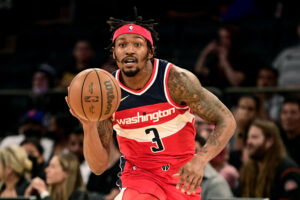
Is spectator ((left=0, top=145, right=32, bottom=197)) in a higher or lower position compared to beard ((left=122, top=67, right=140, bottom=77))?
lower

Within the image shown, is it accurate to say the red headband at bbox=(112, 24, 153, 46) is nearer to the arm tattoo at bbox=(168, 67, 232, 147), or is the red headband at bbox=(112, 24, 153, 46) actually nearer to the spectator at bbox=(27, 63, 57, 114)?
the arm tattoo at bbox=(168, 67, 232, 147)

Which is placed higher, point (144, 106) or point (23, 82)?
point (144, 106)

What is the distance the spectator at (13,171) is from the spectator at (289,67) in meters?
3.89

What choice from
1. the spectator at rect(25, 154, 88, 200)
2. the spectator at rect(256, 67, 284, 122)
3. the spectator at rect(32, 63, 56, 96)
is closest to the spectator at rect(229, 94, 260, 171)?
the spectator at rect(256, 67, 284, 122)

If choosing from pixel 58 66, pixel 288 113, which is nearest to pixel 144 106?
pixel 288 113

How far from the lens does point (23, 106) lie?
10547mm

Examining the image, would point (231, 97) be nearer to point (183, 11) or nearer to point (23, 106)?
point (183, 11)

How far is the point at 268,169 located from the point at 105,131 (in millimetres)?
2541

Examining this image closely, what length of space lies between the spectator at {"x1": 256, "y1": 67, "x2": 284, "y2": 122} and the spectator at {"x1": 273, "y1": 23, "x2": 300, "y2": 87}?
11.8 inches

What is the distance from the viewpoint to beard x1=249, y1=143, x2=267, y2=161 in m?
6.61

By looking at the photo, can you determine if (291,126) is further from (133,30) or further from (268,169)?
(133,30)

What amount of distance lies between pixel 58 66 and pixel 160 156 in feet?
22.9

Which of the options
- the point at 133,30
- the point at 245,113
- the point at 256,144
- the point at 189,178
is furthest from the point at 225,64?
the point at 189,178

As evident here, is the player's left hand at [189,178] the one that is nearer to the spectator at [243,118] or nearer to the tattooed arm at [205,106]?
the tattooed arm at [205,106]
